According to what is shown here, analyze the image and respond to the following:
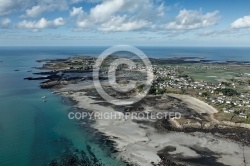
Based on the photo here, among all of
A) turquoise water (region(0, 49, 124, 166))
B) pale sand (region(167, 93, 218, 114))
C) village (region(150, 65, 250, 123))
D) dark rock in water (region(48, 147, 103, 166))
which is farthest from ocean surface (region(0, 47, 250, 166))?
village (region(150, 65, 250, 123))

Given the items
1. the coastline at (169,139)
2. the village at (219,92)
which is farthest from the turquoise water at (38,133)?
the village at (219,92)

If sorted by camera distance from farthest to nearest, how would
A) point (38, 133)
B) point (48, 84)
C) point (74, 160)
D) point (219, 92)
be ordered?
point (48, 84) → point (219, 92) → point (38, 133) → point (74, 160)

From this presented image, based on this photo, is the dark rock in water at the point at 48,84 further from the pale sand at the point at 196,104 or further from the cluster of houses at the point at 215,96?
the pale sand at the point at 196,104

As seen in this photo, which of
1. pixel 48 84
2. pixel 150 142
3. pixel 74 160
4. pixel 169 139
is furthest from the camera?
pixel 48 84

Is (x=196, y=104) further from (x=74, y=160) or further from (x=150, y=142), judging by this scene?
(x=74, y=160)

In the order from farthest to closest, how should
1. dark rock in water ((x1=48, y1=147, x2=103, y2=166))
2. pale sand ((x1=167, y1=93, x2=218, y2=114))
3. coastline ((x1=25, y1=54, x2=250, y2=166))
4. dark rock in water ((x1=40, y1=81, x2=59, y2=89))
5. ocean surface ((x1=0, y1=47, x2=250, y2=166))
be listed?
dark rock in water ((x1=40, y1=81, x2=59, y2=89)) → pale sand ((x1=167, y1=93, x2=218, y2=114)) → ocean surface ((x1=0, y1=47, x2=250, y2=166)) → coastline ((x1=25, y1=54, x2=250, y2=166)) → dark rock in water ((x1=48, y1=147, x2=103, y2=166))

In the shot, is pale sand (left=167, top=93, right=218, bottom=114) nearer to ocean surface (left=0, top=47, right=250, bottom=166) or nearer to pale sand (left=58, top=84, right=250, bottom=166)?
pale sand (left=58, top=84, right=250, bottom=166)

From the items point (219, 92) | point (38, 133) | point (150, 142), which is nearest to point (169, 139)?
point (150, 142)

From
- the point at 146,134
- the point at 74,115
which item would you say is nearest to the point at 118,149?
the point at 146,134

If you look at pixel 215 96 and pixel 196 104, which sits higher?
pixel 215 96
